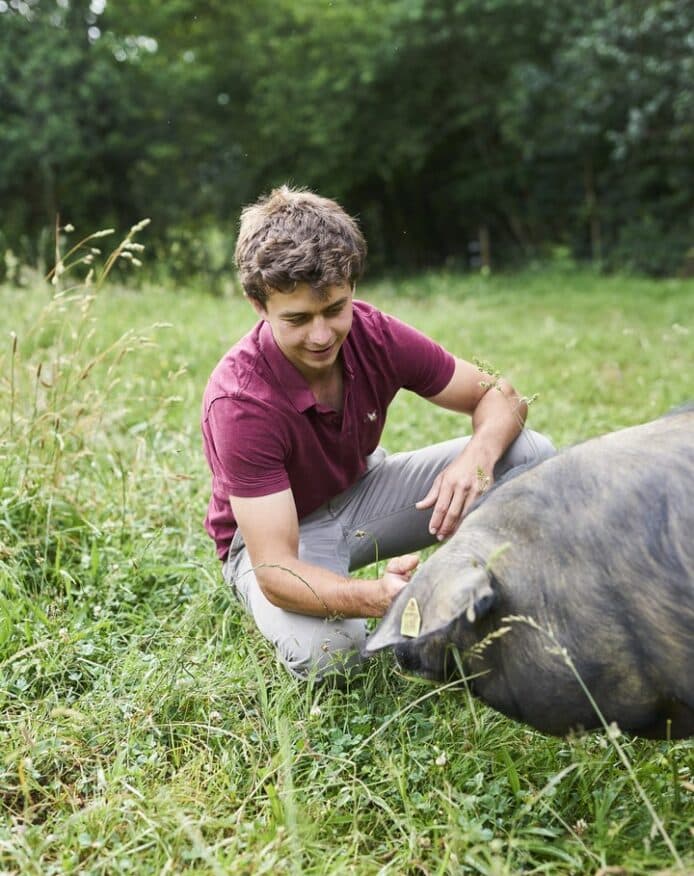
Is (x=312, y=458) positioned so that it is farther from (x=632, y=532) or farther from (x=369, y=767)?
(x=632, y=532)

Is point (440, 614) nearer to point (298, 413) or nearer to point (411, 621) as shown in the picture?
point (411, 621)

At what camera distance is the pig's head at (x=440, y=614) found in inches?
68.7

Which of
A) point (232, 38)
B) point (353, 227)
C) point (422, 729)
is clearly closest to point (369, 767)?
point (422, 729)

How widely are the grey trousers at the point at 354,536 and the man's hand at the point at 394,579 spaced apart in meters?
0.43

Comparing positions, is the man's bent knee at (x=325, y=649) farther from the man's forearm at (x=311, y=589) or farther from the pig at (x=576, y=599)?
the pig at (x=576, y=599)

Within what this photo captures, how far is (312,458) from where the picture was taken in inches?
117

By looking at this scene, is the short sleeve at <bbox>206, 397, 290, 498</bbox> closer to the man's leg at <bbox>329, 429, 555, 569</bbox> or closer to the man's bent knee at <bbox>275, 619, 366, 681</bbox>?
the man's bent knee at <bbox>275, 619, 366, 681</bbox>

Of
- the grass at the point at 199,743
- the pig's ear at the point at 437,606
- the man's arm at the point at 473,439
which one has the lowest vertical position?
the grass at the point at 199,743

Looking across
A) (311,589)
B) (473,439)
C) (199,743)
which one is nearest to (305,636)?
(311,589)

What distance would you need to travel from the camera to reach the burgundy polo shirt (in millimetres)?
2723

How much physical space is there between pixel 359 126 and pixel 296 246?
17970 mm

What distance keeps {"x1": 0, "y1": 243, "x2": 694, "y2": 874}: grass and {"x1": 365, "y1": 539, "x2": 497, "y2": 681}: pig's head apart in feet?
1.20

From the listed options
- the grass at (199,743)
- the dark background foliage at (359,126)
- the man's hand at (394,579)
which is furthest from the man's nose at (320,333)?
the dark background foliage at (359,126)

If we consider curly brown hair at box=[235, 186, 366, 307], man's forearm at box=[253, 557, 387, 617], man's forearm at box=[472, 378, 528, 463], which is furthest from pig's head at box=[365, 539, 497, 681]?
man's forearm at box=[472, 378, 528, 463]
